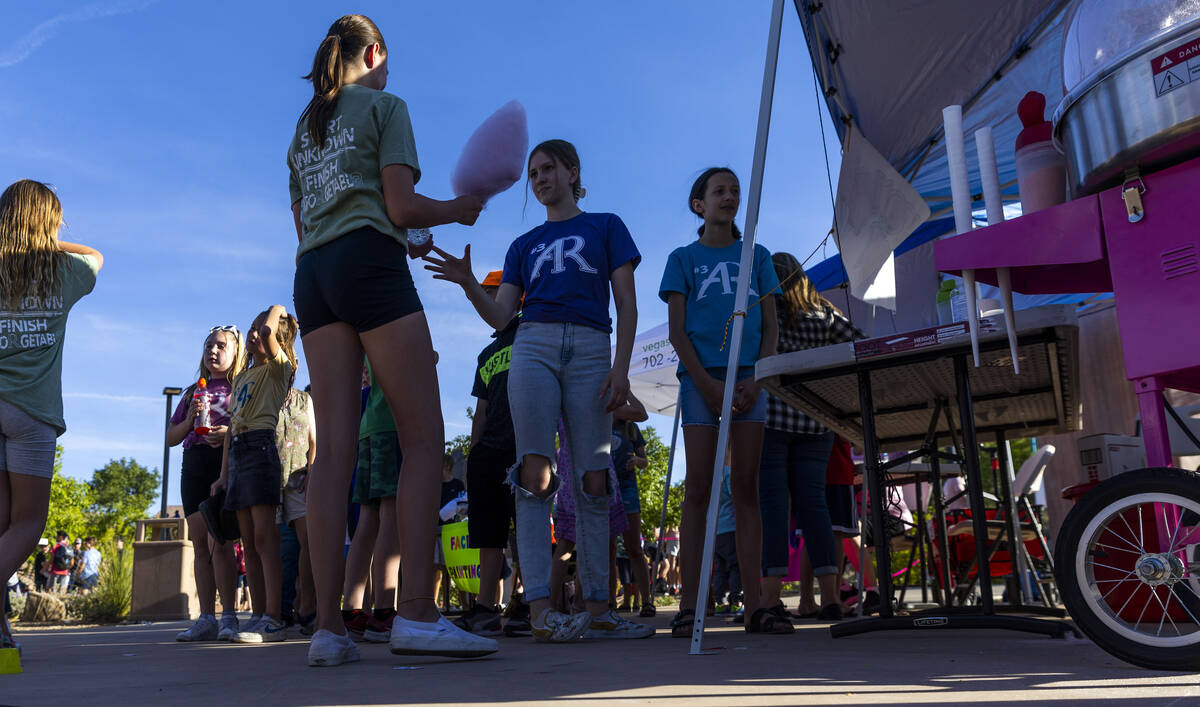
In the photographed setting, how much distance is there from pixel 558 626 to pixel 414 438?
3.29ft

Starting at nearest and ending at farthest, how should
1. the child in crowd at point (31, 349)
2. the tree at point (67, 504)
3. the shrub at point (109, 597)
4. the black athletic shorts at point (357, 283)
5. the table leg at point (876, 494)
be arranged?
the black athletic shorts at point (357, 283) < the table leg at point (876, 494) < the child in crowd at point (31, 349) < the shrub at point (109, 597) < the tree at point (67, 504)

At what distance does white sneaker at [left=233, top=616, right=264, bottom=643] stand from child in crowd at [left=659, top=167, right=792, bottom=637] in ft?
6.17

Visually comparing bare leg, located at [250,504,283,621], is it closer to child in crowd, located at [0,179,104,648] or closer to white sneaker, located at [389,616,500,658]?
child in crowd, located at [0,179,104,648]

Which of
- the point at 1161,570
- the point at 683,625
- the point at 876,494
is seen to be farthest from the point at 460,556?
the point at 1161,570

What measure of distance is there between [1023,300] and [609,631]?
5549 mm

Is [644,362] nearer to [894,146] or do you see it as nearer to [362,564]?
[894,146]

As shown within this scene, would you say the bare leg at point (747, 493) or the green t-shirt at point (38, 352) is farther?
the bare leg at point (747, 493)

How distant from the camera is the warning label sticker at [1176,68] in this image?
→ 69.3 inches

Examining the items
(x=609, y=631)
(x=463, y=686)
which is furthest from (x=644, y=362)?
(x=463, y=686)

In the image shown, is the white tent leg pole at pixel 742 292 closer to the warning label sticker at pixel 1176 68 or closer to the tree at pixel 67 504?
the warning label sticker at pixel 1176 68

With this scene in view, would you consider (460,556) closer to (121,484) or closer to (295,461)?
(295,461)

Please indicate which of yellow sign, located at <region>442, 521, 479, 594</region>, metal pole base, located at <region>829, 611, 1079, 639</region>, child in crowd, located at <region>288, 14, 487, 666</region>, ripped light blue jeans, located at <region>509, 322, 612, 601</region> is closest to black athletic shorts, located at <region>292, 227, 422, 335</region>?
child in crowd, located at <region>288, 14, 487, 666</region>

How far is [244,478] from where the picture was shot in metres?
4.12

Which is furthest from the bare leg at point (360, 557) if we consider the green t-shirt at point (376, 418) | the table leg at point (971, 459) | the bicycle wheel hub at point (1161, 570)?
the bicycle wheel hub at point (1161, 570)
